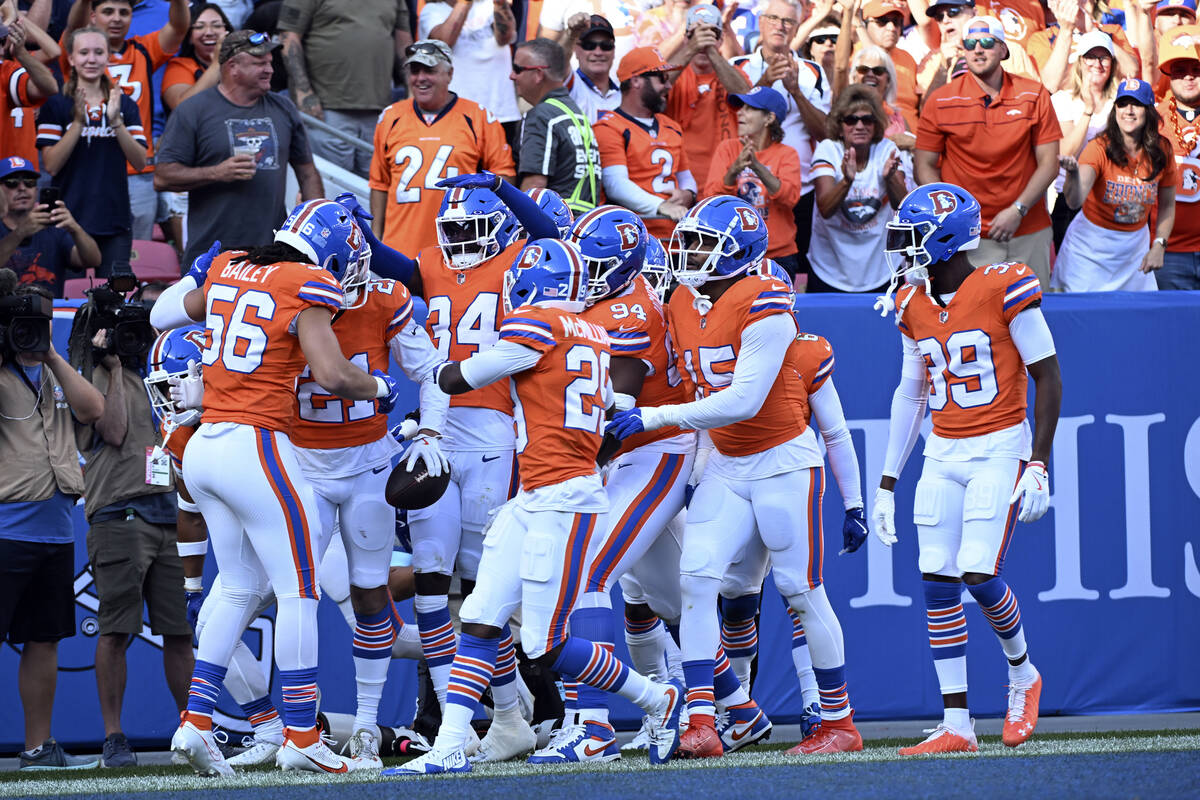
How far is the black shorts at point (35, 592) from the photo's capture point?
6496mm

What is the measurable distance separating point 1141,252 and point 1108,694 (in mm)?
2834

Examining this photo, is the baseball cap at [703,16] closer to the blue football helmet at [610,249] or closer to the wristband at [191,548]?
the blue football helmet at [610,249]

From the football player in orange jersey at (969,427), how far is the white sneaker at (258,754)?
8.31ft

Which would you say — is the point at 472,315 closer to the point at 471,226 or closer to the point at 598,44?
the point at 471,226

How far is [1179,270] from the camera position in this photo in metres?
9.36

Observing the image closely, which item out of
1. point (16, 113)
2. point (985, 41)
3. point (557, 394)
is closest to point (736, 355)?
point (557, 394)

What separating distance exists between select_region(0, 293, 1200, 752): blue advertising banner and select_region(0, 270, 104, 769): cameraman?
1.60 m

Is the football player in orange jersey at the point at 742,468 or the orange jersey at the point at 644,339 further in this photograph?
the orange jersey at the point at 644,339

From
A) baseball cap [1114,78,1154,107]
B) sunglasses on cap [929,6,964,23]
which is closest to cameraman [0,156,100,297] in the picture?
sunglasses on cap [929,6,964,23]

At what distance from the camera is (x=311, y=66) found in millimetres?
9641

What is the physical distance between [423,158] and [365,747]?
331 cm

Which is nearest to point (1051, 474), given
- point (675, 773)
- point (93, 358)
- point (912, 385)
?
point (912, 385)

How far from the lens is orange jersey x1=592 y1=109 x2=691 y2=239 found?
8.62 meters

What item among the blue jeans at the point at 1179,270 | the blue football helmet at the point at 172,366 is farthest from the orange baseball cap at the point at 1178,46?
the blue football helmet at the point at 172,366
